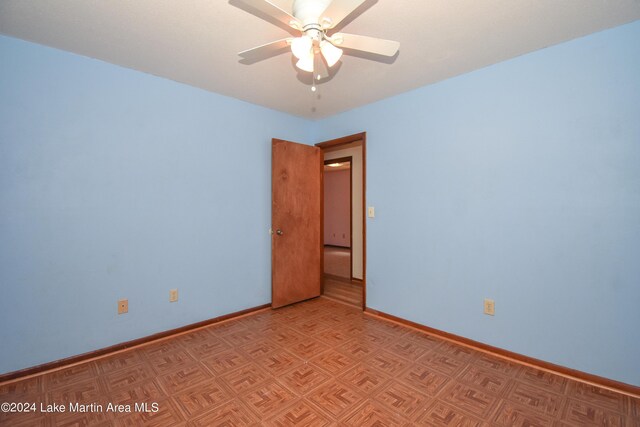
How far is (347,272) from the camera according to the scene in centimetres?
525

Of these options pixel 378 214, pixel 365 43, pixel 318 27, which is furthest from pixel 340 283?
pixel 318 27

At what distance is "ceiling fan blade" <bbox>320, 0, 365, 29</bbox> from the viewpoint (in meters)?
1.29

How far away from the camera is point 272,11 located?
1.31m

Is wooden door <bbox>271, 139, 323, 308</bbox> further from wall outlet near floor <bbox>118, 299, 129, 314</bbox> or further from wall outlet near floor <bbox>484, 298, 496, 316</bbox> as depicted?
wall outlet near floor <bbox>484, 298, 496, 316</bbox>

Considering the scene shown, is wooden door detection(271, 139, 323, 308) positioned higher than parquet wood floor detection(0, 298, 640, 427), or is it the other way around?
wooden door detection(271, 139, 323, 308)

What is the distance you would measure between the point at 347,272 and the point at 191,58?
4.15 metres

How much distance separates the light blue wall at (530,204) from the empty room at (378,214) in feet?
0.05

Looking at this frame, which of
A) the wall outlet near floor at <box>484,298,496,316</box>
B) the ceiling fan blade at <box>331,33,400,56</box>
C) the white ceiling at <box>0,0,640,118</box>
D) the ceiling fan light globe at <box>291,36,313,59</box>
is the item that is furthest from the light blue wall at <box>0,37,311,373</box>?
the wall outlet near floor at <box>484,298,496,316</box>

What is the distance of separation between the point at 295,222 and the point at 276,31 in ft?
6.94

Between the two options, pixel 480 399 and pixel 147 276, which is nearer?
pixel 480 399

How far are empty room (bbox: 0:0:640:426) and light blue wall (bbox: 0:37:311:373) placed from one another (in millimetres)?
16

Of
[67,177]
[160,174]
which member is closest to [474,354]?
[160,174]

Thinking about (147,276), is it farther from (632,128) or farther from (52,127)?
(632,128)

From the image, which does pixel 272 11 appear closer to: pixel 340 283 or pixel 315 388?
pixel 315 388
